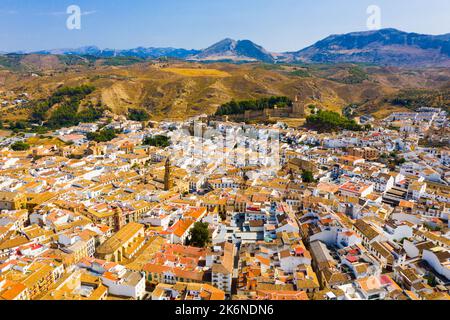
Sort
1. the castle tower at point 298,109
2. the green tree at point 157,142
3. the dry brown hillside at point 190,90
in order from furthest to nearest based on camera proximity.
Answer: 1. the dry brown hillside at point 190,90
2. the castle tower at point 298,109
3. the green tree at point 157,142

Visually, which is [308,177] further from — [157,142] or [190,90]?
[190,90]

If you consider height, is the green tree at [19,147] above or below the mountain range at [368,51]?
below

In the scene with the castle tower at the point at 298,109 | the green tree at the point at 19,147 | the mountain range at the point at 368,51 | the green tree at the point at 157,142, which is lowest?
the green tree at the point at 19,147

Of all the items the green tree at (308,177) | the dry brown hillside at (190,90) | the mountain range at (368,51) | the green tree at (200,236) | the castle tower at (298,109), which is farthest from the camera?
the mountain range at (368,51)

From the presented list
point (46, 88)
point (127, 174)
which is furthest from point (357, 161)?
point (46, 88)

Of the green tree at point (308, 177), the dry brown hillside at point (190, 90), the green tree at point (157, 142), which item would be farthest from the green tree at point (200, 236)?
the dry brown hillside at point (190, 90)

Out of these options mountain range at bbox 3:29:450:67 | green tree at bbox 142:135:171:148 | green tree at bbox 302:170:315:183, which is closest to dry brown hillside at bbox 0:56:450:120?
green tree at bbox 142:135:171:148

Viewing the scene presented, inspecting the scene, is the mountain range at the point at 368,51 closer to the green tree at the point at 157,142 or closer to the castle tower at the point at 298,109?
the castle tower at the point at 298,109

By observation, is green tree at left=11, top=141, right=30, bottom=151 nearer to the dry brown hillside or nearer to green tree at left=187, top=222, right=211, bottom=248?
the dry brown hillside
